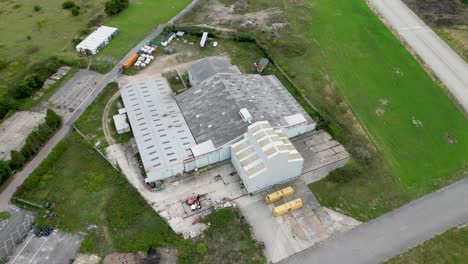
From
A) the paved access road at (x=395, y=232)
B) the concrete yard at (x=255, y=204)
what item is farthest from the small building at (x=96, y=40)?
the paved access road at (x=395, y=232)

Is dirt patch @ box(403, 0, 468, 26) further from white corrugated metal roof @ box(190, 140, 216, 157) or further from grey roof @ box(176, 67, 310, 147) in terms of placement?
white corrugated metal roof @ box(190, 140, 216, 157)

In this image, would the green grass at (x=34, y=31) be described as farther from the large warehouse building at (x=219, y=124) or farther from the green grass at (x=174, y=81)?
the large warehouse building at (x=219, y=124)

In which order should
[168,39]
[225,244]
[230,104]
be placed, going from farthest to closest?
[168,39] → [230,104] → [225,244]

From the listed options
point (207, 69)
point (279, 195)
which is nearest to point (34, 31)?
point (207, 69)

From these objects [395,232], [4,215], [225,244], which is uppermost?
[4,215]

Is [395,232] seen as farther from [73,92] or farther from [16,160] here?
[73,92]

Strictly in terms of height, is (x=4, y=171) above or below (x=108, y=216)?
above

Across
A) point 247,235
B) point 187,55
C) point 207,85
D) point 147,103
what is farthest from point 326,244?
point 187,55

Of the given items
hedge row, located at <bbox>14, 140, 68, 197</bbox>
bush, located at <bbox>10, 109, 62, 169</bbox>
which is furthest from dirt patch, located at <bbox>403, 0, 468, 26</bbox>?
hedge row, located at <bbox>14, 140, 68, 197</bbox>
